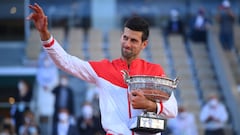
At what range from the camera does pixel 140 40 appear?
21.1 ft

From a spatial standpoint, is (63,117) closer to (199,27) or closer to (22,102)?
(22,102)

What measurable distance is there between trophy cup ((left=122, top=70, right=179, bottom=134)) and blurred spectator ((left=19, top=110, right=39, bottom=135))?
10.3 meters

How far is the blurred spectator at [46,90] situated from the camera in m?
16.9

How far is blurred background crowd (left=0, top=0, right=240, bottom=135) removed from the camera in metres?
16.7

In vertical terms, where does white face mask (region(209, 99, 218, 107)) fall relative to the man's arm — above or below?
below

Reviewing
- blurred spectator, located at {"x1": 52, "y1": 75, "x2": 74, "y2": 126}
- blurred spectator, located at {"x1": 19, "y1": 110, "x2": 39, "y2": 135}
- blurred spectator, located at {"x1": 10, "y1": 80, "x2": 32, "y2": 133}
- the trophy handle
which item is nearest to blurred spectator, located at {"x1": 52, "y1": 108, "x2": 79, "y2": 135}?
blurred spectator, located at {"x1": 52, "y1": 75, "x2": 74, "y2": 126}

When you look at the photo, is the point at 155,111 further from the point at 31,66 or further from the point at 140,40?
the point at 31,66

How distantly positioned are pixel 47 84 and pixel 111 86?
10669 mm

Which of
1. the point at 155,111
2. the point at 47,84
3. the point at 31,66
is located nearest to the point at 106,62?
the point at 155,111

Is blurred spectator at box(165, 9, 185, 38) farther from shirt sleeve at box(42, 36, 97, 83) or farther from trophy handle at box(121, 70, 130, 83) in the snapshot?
trophy handle at box(121, 70, 130, 83)

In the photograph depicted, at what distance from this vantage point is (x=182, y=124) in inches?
651

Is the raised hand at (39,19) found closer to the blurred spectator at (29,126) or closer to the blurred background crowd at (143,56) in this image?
the blurred background crowd at (143,56)

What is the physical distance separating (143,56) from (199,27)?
5.61 feet

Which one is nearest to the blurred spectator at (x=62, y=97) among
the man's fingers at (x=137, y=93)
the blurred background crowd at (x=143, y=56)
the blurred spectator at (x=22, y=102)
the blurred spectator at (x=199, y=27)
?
the blurred background crowd at (x=143, y=56)
